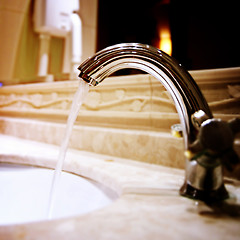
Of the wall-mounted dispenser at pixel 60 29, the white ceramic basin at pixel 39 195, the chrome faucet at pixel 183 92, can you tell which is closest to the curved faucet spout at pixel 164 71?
the chrome faucet at pixel 183 92

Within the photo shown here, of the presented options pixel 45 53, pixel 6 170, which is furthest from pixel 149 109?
pixel 45 53

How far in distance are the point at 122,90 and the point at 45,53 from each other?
1.58 ft

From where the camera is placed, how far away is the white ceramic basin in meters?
0.52

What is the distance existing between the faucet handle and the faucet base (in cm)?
8

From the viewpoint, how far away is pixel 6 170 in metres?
0.67

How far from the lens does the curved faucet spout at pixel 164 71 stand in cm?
39

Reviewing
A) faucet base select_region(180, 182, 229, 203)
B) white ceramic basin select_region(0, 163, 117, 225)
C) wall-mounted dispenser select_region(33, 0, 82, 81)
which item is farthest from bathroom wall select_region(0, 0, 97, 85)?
faucet base select_region(180, 182, 229, 203)

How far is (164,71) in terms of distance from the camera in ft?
1.30

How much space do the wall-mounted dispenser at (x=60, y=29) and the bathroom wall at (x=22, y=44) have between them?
24 millimetres

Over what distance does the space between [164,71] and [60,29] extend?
0.74 metres

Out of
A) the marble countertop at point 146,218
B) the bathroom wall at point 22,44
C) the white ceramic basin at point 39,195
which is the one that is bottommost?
the white ceramic basin at point 39,195

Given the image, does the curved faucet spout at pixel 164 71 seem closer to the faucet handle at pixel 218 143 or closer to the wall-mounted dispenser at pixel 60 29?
the faucet handle at pixel 218 143

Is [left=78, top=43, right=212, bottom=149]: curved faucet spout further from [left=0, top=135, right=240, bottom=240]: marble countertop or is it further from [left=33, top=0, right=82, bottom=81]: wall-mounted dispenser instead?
[left=33, top=0, right=82, bottom=81]: wall-mounted dispenser

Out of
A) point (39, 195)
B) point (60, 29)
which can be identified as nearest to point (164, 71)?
point (39, 195)
